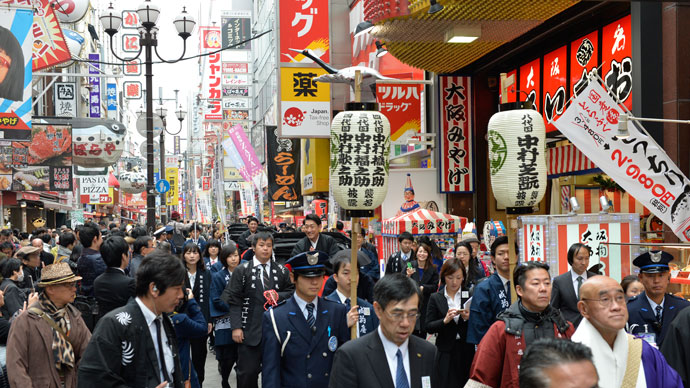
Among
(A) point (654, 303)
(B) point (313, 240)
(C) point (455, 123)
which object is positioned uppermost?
(C) point (455, 123)

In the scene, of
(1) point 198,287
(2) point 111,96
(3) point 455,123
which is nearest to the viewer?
(1) point 198,287

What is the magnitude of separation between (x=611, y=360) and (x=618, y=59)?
8.95m

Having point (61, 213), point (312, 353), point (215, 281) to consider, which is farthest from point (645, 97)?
point (61, 213)

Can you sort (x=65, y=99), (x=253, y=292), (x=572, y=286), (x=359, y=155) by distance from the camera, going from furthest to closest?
(x=65, y=99), (x=253, y=292), (x=359, y=155), (x=572, y=286)

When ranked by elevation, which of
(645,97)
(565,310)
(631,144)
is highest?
(645,97)

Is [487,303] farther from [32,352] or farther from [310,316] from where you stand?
[32,352]

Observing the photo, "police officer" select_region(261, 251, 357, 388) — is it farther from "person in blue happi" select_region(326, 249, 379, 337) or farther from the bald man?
the bald man

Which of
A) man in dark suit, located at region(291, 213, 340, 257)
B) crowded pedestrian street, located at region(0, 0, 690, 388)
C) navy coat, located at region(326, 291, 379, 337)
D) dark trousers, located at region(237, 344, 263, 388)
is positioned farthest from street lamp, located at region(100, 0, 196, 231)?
navy coat, located at region(326, 291, 379, 337)

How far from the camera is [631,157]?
30.9 feet

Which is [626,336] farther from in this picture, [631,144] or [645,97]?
[645,97]

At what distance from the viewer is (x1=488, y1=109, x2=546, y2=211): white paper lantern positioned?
720cm

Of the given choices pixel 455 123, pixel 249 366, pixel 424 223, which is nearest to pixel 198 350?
pixel 249 366

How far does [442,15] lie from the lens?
40.5 ft

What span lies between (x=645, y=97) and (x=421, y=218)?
5.70m
